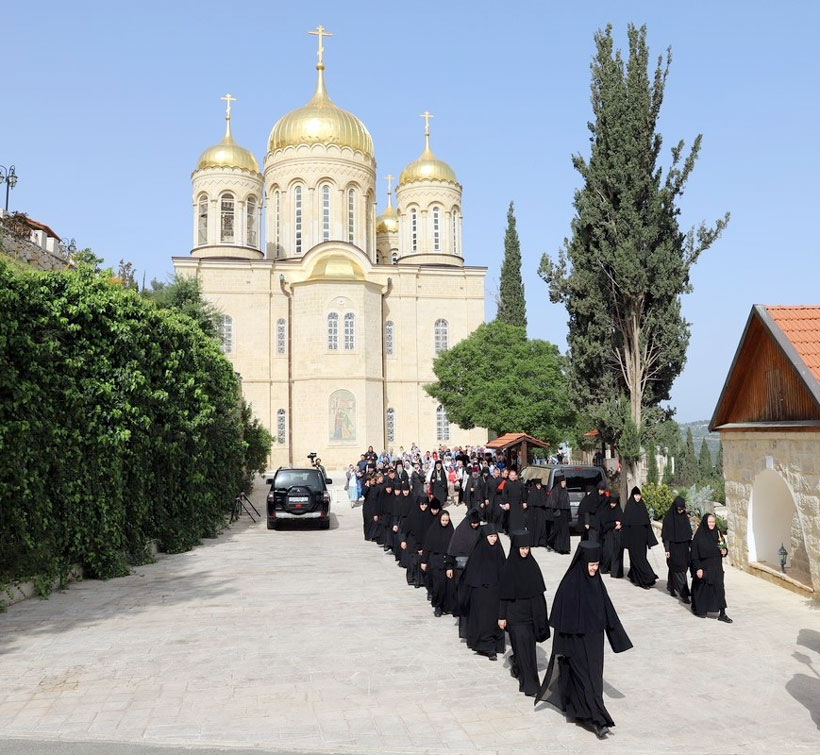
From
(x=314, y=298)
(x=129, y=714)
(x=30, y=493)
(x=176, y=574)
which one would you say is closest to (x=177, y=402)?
(x=176, y=574)

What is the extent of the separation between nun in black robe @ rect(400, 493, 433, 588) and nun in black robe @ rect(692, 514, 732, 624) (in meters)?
3.94

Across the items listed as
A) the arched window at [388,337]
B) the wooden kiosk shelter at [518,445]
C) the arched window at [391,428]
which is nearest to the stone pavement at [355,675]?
the wooden kiosk shelter at [518,445]

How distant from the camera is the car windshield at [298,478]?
63.4 ft

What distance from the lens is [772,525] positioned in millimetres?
13148

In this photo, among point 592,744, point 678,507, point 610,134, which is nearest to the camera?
point 592,744

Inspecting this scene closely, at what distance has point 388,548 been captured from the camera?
1572 centimetres

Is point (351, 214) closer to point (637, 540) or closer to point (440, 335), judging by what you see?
point (440, 335)

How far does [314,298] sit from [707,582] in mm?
32606

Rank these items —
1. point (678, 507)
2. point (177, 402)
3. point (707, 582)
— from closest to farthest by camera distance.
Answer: point (707, 582), point (678, 507), point (177, 402)

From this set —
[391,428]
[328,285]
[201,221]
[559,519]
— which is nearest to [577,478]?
[559,519]

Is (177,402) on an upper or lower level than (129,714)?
upper

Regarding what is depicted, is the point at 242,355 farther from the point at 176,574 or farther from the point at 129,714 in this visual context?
the point at 129,714

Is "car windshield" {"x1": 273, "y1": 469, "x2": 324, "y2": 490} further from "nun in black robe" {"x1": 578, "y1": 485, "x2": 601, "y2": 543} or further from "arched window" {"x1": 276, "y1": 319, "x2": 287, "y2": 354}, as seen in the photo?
"arched window" {"x1": 276, "y1": 319, "x2": 287, "y2": 354}

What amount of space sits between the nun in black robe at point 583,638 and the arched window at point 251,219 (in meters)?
42.2
